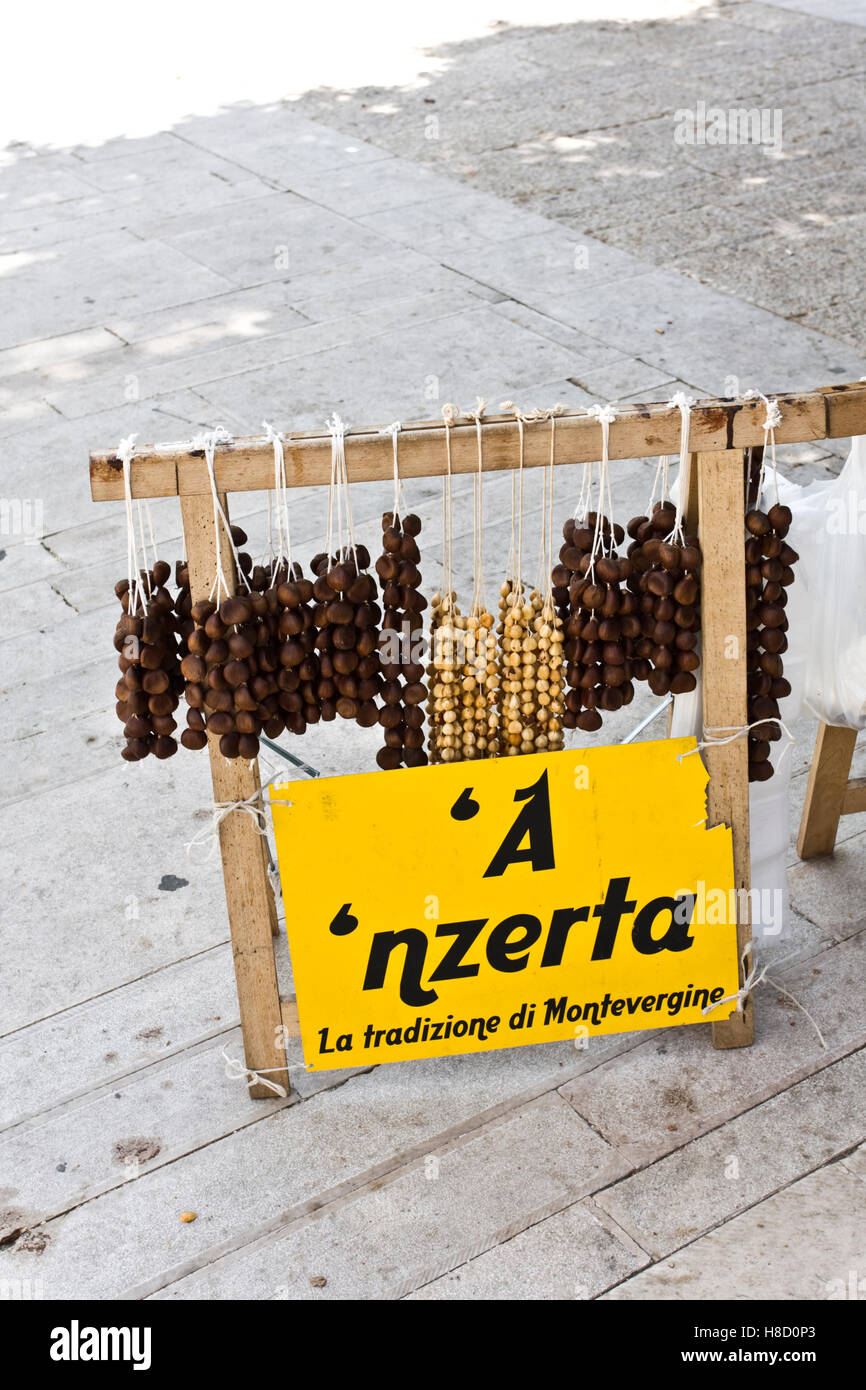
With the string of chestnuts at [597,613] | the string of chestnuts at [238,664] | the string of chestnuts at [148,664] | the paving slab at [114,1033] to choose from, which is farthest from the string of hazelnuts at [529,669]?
the paving slab at [114,1033]

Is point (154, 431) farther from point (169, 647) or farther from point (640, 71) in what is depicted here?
point (640, 71)

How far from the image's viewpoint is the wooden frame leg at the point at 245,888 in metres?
2.33

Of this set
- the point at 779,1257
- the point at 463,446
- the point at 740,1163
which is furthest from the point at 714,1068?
the point at 463,446

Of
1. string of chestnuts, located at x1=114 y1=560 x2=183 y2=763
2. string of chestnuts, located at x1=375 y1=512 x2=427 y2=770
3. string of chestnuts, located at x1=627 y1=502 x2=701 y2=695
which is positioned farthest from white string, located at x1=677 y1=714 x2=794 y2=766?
string of chestnuts, located at x1=114 y1=560 x2=183 y2=763

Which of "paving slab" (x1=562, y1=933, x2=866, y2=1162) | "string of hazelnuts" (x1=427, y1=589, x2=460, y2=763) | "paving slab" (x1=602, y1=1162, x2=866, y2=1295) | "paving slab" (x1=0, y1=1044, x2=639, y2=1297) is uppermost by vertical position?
"string of hazelnuts" (x1=427, y1=589, x2=460, y2=763)

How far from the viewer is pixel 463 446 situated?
2285 mm

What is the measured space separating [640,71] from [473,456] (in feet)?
24.7

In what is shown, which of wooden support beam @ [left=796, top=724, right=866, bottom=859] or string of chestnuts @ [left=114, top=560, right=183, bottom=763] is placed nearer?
string of chestnuts @ [left=114, top=560, right=183, bottom=763]

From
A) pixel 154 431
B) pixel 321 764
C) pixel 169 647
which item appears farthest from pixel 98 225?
pixel 169 647

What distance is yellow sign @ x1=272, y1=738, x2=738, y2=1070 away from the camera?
8.29 feet

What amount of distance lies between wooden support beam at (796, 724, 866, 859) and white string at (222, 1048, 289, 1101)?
4.49 ft

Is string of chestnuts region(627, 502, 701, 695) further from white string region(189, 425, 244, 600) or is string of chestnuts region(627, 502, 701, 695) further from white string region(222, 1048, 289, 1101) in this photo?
white string region(222, 1048, 289, 1101)

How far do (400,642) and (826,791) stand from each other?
4.18ft

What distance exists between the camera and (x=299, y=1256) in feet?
8.18
